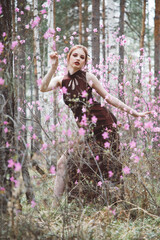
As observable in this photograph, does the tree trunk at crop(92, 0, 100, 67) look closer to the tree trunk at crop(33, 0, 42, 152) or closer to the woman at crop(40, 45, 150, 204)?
the tree trunk at crop(33, 0, 42, 152)

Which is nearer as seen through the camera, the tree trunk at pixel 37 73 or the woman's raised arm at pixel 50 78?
the woman's raised arm at pixel 50 78

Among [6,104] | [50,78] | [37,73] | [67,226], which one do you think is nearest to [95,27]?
[37,73]

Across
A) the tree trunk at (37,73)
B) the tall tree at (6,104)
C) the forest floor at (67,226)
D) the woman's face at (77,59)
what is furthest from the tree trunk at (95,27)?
the forest floor at (67,226)

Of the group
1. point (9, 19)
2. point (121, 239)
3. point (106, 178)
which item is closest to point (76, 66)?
point (9, 19)

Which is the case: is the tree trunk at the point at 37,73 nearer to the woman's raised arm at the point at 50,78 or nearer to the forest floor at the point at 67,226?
the woman's raised arm at the point at 50,78

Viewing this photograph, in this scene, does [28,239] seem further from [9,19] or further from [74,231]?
[9,19]

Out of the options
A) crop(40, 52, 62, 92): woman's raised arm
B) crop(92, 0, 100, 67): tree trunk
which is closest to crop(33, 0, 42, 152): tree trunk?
crop(40, 52, 62, 92): woman's raised arm

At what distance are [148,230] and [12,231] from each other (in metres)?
1.24

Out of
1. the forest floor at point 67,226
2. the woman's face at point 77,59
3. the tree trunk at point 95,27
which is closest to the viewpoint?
the forest floor at point 67,226

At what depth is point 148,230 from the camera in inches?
92.3

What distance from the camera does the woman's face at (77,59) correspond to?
9.87 feet

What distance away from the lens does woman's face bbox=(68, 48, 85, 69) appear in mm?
3010

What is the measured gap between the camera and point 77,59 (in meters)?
3.00

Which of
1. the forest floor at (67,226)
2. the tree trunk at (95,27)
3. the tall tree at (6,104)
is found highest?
the tree trunk at (95,27)
